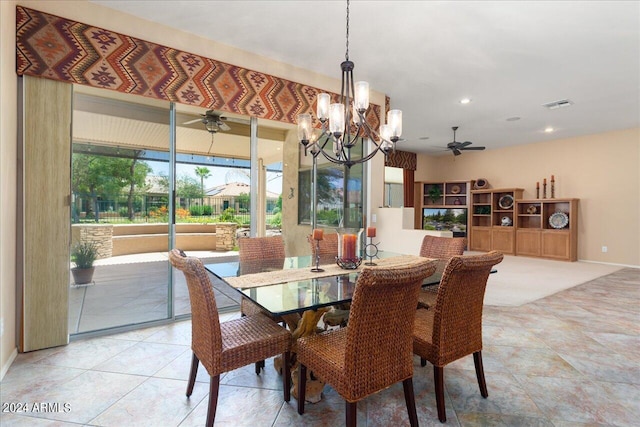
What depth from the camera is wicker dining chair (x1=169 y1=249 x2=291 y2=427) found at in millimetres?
1591

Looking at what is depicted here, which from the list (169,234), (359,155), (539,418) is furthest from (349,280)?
(359,155)

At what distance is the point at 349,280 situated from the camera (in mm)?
2064

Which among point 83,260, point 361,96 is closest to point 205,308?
point 361,96

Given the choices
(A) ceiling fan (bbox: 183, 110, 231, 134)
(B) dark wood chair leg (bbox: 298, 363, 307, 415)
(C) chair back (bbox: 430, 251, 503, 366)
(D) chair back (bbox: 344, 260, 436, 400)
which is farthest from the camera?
(A) ceiling fan (bbox: 183, 110, 231, 134)

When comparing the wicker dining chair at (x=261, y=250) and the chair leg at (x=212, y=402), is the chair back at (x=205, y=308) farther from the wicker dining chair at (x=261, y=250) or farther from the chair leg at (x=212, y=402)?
the wicker dining chair at (x=261, y=250)

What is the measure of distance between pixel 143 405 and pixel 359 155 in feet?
13.0

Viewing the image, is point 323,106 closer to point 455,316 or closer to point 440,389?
point 455,316

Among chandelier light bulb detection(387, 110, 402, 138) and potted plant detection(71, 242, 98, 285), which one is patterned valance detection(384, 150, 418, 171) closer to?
chandelier light bulb detection(387, 110, 402, 138)

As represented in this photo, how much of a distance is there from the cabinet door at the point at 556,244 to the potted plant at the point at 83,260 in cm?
881

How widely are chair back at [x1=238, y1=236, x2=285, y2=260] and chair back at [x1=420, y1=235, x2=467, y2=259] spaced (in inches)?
55.4

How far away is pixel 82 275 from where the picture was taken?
114 inches

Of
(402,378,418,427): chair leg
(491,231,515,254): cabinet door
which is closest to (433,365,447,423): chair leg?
(402,378,418,427): chair leg

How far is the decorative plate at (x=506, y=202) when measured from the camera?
838 centimetres

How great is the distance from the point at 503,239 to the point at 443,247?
255 inches
